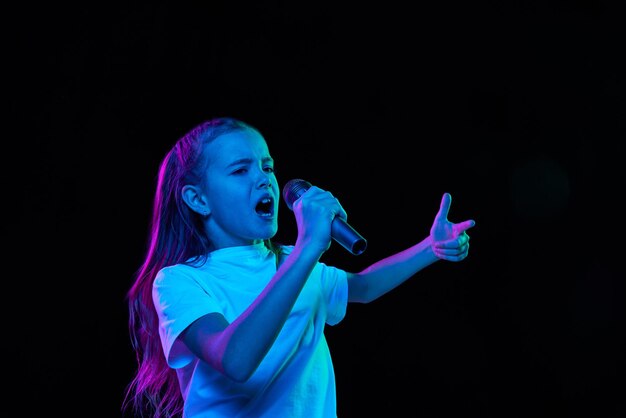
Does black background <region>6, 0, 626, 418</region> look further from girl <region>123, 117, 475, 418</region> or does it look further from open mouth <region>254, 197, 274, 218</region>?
open mouth <region>254, 197, 274, 218</region>

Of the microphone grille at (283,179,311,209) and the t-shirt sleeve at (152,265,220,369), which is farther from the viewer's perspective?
the microphone grille at (283,179,311,209)

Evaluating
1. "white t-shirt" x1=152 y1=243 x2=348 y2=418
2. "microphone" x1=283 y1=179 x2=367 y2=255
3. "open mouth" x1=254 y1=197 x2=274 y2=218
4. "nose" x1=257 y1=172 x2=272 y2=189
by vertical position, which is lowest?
"white t-shirt" x1=152 y1=243 x2=348 y2=418

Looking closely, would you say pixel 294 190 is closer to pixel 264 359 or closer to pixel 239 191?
pixel 239 191

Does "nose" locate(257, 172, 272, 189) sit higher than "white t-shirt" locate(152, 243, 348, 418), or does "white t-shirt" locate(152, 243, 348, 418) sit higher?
"nose" locate(257, 172, 272, 189)

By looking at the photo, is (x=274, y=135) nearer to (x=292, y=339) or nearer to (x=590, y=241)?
(x=292, y=339)

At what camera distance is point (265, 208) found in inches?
46.8

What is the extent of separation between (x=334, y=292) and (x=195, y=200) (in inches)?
14.5

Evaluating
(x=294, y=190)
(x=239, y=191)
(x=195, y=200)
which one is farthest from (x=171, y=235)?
(x=294, y=190)

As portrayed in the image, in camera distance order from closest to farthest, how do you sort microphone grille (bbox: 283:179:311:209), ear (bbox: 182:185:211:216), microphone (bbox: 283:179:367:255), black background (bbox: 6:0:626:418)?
microphone (bbox: 283:179:367:255)
microphone grille (bbox: 283:179:311:209)
ear (bbox: 182:185:211:216)
black background (bbox: 6:0:626:418)

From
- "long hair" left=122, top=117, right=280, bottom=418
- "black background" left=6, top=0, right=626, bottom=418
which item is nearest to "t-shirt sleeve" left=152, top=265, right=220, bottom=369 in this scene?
"long hair" left=122, top=117, right=280, bottom=418

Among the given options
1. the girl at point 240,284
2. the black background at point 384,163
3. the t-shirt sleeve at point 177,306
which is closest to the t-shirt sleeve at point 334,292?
the girl at point 240,284

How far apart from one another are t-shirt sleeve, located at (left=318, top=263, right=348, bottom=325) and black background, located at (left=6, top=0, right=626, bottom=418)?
750 millimetres

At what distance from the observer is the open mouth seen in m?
1.17

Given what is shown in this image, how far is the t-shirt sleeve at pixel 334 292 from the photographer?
122 centimetres
